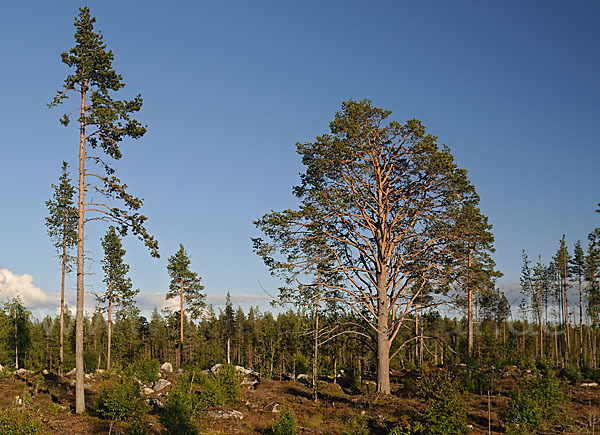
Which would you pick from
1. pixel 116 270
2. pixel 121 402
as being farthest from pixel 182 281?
pixel 121 402

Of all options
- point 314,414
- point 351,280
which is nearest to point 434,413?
point 314,414

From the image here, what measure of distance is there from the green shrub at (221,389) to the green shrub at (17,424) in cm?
965

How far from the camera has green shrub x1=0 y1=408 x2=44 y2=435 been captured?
34.7ft

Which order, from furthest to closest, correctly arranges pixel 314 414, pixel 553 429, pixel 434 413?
pixel 314 414
pixel 553 429
pixel 434 413

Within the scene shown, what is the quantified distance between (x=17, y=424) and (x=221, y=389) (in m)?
12.2

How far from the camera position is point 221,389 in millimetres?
22188

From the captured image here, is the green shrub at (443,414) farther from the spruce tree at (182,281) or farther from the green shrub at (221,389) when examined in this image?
the spruce tree at (182,281)

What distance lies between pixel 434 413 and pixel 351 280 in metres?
9.89

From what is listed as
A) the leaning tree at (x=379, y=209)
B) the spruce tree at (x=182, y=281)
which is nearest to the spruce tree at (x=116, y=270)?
the spruce tree at (x=182, y=281)

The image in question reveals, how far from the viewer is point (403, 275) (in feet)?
77.9

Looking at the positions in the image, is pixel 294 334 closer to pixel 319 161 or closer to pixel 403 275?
pixel 403 275

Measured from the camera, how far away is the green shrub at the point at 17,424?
1059 centimetres

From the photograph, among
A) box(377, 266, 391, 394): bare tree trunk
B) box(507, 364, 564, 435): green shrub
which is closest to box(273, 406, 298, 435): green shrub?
box(507, 364, 564, 435): green shrub

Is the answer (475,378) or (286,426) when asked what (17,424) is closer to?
(286,426)
